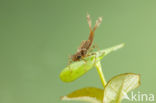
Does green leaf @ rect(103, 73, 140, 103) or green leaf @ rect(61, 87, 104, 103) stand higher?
green leaf @ rect(61, 87, 104, 103)

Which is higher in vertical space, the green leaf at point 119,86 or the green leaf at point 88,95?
the green leaf at point 88,95

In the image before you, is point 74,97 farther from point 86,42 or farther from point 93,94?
point 86,42

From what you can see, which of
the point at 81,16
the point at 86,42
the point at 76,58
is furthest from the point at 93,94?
the point at 81,16
